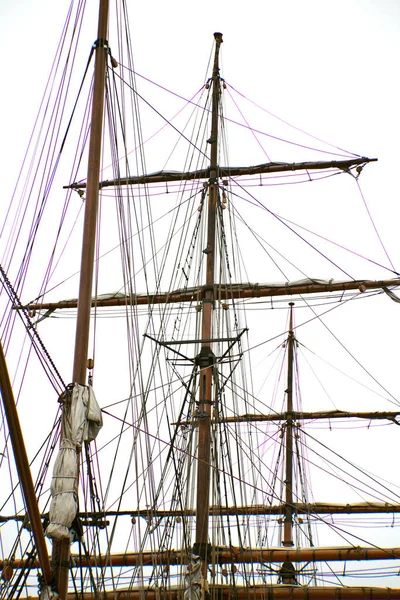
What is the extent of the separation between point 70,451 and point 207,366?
684cm

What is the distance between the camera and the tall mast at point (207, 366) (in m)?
13.8

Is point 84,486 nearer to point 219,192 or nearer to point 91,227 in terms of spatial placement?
point 91,227

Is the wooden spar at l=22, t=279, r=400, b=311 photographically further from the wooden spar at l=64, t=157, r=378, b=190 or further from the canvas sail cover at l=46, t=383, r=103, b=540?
the canvas sail cover at l=46, t=383, r=103, b=540

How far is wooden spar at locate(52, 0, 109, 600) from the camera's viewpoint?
24.2ft

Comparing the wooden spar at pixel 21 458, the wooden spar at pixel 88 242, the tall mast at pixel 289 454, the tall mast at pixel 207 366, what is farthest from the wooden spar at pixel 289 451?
the wooden spar at pixel 21 458

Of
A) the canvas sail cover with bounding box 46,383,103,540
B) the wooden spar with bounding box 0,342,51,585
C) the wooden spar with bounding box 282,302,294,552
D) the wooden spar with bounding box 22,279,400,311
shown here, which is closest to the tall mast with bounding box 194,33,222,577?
the wooden spar with bounding box 22,279,400,311

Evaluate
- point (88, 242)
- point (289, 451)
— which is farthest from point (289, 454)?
point (88, 242)

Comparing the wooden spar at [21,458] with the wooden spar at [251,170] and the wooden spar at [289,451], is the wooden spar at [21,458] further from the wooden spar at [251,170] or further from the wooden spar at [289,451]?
the wooden spar at [289,451]

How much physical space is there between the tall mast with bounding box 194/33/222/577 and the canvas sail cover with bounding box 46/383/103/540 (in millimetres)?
5027

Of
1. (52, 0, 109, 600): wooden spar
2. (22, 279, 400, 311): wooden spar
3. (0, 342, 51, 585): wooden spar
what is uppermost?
(22, 279, 400, 311): wooden spar

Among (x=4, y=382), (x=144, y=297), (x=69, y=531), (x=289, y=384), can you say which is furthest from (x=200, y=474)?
(x=289, y=384)

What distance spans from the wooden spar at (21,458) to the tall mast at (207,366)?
6.10m

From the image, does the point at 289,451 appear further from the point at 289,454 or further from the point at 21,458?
the point at 21,458

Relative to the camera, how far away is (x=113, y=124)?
1019 cm
